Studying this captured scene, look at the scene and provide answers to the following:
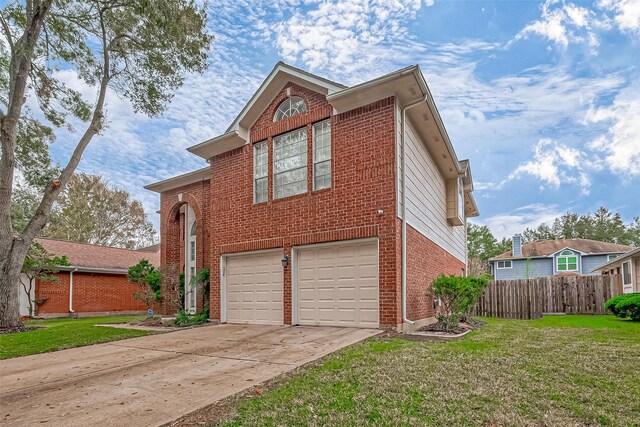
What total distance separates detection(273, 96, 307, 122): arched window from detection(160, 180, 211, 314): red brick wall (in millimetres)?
4439

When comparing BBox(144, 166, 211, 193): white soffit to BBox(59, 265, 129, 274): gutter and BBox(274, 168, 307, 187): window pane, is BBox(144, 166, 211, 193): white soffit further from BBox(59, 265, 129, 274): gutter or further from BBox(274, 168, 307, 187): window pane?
BBox(59, 265, 129, 274): gutter

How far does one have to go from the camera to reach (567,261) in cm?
3181

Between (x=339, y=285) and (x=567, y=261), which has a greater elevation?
(x=339, y=285)

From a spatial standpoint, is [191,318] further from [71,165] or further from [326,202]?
[71,165]

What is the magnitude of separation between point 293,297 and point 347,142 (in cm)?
408

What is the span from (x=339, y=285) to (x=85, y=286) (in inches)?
651

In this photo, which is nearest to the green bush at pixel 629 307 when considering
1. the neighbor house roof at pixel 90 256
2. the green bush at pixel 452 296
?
the green bush at pixel 452 296

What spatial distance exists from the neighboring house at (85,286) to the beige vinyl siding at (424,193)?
Result: 16.9 m

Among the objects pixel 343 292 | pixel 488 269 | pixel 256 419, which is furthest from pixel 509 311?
pixel 488 269

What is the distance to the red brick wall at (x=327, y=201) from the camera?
8469 millimetres

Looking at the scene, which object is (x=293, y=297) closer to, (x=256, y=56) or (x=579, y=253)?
(x=256, y=56)

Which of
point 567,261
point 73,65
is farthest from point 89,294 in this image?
point 567,261

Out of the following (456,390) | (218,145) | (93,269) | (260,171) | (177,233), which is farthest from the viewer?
(93,269)

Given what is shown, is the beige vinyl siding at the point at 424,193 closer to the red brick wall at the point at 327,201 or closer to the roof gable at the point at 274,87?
the red brick wall at the point at 327,201
